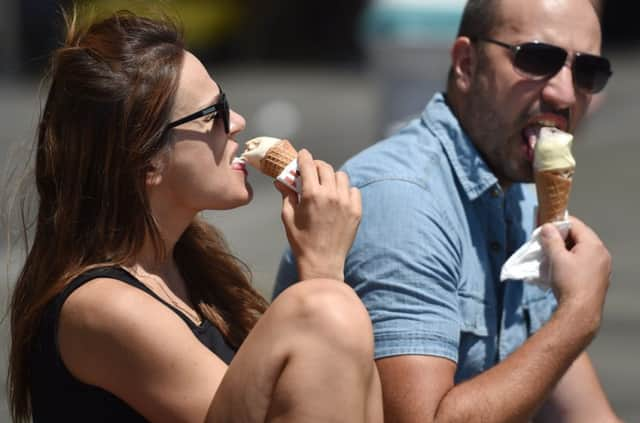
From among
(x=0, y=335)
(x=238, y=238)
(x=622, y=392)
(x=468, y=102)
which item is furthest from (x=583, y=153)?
(x=468, y=102)

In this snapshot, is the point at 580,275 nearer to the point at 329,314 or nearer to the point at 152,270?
the point at 329,314

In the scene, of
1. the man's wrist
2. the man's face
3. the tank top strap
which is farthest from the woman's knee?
the man's face

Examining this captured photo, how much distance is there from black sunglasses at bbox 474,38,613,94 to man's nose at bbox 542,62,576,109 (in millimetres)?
13

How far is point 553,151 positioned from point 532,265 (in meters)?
0.30

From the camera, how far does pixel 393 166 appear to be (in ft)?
10.8

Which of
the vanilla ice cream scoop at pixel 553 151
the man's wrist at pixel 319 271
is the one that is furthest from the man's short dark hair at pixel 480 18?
the man's wrist at pixel 319 271

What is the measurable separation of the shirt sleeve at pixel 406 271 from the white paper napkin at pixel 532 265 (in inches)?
5.7

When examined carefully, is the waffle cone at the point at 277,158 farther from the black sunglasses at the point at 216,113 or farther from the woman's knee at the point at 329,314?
the woman's knee at the point at 329,314

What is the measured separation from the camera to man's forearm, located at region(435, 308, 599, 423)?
9.52 ft

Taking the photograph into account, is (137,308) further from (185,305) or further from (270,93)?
(270,93)

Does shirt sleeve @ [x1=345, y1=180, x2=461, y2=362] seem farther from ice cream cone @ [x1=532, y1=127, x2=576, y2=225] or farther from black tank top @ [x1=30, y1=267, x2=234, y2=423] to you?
black tank top @ [x1=30, y1=267, x2=234, y2=423]

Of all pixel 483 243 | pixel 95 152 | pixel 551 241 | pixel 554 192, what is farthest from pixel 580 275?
pixel 95 152

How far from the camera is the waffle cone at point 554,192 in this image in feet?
10.5

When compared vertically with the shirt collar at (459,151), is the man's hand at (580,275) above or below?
below
